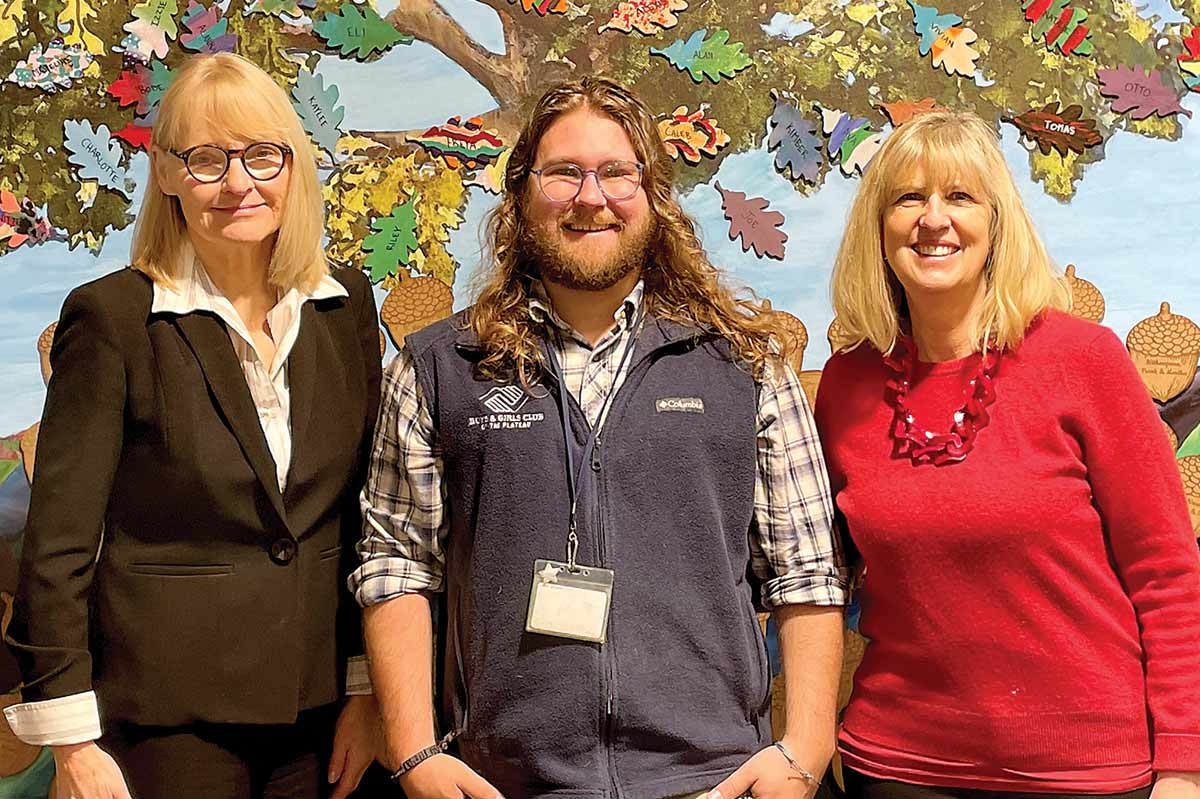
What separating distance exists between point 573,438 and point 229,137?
74cm

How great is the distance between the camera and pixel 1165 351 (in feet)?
7.84

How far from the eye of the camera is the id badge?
5.20 feet

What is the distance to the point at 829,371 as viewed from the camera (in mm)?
1931

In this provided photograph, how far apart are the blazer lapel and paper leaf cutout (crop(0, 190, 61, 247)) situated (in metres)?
0.92

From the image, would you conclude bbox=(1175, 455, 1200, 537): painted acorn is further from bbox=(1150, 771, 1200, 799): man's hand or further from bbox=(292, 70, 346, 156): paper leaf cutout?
bbox=(292, 70, 346, 156): paper leaf cutout

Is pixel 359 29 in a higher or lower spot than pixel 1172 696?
higher

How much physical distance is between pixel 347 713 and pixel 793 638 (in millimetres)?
784

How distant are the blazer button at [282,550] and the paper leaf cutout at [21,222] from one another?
44.8 inches

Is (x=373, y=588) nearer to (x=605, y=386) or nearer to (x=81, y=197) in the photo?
(x=605, y=386)

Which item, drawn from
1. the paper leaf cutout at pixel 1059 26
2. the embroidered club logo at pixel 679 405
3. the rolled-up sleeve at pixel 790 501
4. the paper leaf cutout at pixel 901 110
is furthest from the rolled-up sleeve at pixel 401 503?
the paper leaf cutout at pixel 1059 26

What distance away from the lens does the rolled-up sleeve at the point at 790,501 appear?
173 cm

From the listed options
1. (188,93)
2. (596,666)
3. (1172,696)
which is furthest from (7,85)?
(1172,696)

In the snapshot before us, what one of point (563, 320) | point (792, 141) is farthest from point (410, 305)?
point (792, 141)

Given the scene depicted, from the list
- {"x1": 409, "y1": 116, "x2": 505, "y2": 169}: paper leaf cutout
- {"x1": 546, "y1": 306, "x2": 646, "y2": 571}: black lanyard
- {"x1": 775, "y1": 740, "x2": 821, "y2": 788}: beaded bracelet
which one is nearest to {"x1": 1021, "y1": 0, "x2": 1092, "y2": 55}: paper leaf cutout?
{"x1": 409, "y1": 116, "x2": 505, "y2": 169}: paper leaf cutout
